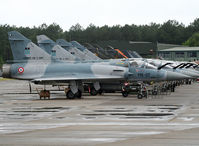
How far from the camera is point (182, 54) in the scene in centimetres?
9656

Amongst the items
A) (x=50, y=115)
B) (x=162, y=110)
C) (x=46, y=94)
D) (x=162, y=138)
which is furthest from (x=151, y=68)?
(x=162, y=138)

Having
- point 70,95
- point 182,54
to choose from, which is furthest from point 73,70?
point 182,54

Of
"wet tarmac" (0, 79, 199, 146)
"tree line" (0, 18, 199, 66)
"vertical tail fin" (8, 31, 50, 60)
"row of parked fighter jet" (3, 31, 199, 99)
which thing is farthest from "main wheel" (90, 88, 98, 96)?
"tree line" (0, 18, 199, 66)

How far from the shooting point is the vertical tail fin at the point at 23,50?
26953 mm

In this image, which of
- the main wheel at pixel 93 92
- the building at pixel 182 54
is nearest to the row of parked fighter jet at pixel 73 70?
the main wheel at pixel 93 92

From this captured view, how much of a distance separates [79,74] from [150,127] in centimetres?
1374

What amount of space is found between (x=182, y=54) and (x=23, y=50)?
73.1 meters

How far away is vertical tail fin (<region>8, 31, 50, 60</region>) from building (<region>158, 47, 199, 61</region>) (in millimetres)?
70249

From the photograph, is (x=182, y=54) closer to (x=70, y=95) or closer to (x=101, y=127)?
(x=70, y=95)

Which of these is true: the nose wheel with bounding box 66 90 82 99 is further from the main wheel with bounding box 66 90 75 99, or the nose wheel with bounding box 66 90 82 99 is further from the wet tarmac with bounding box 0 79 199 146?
the wet tarmac with bounding box 0 79 199 146

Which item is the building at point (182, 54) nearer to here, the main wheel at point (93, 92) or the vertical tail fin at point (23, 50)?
the main wheel at point (93, 92)

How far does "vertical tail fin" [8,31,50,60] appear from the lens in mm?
26953

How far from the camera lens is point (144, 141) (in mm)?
10414

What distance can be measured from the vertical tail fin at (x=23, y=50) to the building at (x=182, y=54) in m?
70.2
